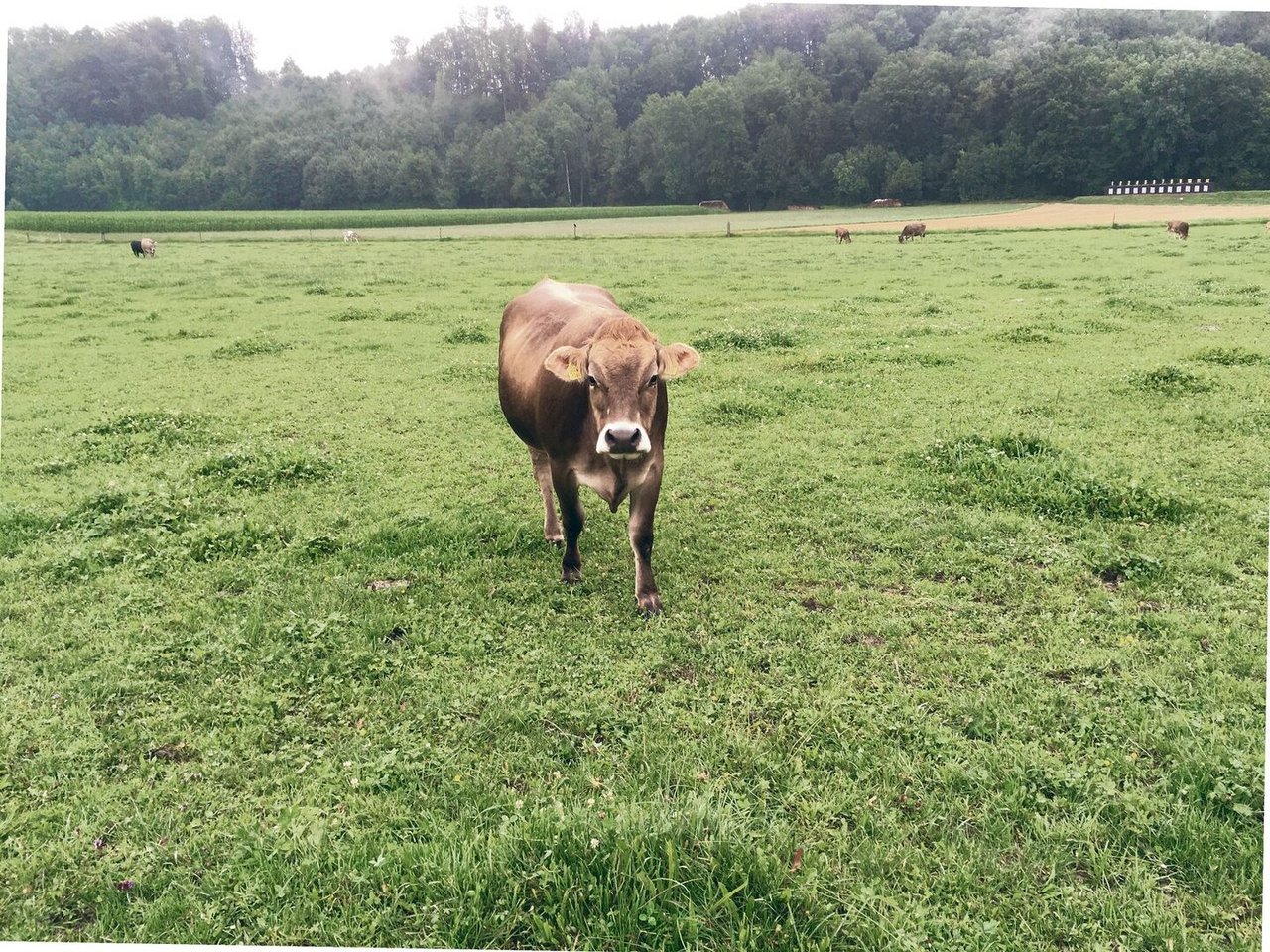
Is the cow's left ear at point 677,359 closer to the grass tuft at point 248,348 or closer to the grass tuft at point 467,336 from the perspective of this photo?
the grass tuft at point 467,336

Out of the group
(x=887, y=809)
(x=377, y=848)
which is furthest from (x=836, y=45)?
(x=377, y=848)

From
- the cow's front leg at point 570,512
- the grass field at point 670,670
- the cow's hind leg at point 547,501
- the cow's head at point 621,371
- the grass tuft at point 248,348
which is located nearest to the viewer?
the grass field at point 670,670

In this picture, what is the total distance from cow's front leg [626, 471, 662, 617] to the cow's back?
568 mm

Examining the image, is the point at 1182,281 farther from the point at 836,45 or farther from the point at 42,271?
the point at 42,271

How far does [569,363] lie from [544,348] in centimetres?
96

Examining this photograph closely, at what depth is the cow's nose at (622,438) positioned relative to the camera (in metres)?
3.67

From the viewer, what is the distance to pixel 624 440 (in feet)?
12.1

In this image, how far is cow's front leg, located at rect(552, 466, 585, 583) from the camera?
4785mm

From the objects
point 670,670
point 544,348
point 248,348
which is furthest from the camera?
point 248,348

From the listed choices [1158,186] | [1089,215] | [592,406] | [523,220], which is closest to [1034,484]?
[592,406]

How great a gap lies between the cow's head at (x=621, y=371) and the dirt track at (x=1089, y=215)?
34.5 feet

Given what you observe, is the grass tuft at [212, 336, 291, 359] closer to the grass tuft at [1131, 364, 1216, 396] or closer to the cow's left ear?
the cow's left ear

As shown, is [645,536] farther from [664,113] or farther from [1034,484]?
[664,113]

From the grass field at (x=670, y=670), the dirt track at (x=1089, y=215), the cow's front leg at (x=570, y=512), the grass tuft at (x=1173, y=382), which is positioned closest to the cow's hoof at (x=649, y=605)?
the grass field at (x=670, y=670)
